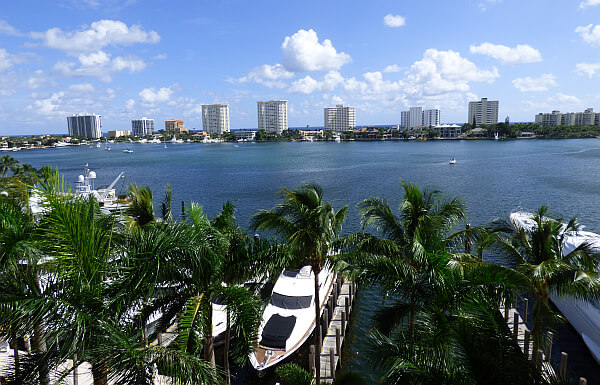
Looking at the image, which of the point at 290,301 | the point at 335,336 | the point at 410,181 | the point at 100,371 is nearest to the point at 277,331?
the point at 290,301

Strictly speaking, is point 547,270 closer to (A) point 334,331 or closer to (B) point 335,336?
(B) point 335,336

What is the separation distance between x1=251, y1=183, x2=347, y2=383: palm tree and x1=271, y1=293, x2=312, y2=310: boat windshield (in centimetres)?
577

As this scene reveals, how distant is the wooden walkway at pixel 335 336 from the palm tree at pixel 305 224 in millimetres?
2734

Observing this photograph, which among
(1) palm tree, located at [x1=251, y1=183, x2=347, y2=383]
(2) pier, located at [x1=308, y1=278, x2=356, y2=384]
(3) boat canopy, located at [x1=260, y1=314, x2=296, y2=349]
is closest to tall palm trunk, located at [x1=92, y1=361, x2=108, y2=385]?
(1) palm tree, located at [x1=251, y1=183, x2=347, y2=383]

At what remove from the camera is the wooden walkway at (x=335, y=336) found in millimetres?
15256

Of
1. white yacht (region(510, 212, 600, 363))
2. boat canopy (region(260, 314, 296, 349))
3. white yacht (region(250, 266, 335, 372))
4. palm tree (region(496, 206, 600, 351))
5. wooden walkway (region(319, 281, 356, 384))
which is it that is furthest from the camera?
boat canopy (region(260, 314, 296, 349))

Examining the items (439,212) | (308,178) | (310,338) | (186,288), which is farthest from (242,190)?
(186,288)

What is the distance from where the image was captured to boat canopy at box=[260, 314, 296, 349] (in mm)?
16266

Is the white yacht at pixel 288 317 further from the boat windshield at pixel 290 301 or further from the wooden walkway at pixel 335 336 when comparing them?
the wooden walkway at pixel 335 336

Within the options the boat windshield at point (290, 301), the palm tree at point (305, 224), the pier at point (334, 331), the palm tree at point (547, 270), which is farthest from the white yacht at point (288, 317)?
the palm tree at point (547, 270)

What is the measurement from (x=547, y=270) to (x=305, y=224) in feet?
22.3

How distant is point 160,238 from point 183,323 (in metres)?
1.63

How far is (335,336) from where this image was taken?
59.2 feet

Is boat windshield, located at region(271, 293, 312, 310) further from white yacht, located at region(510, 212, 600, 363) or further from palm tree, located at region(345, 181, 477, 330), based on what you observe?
white yacht, located at region(510, 212, 600, 363)
